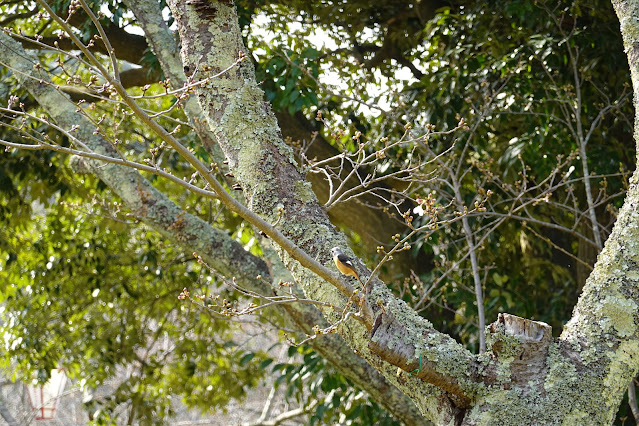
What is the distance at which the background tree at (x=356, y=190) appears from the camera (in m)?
1.60

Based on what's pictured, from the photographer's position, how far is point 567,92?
11.1 ft

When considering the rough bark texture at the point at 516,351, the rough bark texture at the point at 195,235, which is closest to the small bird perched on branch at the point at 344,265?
the rough bark texture at the point at 516,351

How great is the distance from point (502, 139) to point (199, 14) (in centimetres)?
269

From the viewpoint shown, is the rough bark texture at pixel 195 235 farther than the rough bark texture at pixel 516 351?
Yes

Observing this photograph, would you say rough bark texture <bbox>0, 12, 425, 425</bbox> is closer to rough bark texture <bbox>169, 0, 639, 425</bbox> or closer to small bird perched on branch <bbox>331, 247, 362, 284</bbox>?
rough bark texture <bbox>169, 0, 639, 425</bbox>

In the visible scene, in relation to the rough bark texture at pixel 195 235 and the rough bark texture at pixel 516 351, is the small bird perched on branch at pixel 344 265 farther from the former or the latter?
the rough bark texture at pixel 195 235

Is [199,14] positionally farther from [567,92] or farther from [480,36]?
[480,36]

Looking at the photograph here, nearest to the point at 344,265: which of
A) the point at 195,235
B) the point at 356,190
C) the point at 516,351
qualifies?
the point at 516,351

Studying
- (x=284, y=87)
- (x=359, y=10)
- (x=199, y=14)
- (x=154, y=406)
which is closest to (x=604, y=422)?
(x=199, y=14)

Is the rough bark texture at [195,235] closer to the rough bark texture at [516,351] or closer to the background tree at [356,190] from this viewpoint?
the background tree at [356,190]

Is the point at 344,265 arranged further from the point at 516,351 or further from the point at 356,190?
the point at 356,190

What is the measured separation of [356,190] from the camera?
4.05 meters

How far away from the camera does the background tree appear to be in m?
1.60

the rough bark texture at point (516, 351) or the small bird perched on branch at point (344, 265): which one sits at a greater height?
the small bird perched on branch at point (344, 265)
